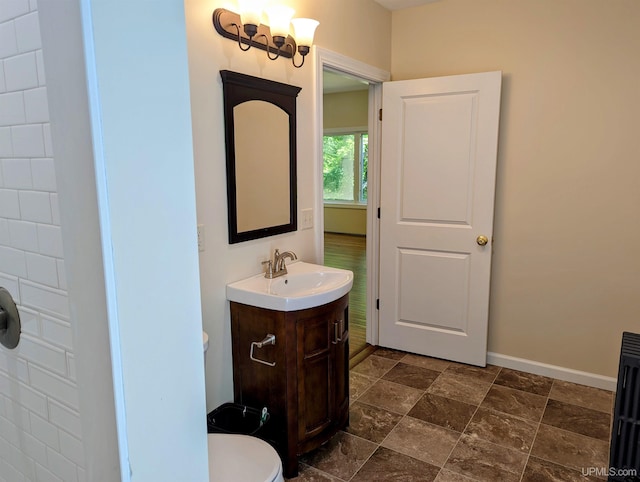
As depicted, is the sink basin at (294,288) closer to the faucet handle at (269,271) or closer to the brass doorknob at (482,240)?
the faucet handle at (269,271)

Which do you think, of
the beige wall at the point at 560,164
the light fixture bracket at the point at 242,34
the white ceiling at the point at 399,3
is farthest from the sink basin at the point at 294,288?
the white ceiling at the point at 399,3

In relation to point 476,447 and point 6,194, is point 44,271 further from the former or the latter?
point 476,447

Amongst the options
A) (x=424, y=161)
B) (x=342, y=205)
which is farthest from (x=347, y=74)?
(x=342, y=205)

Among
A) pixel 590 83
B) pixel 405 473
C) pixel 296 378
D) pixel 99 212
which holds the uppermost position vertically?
pixel 590 83

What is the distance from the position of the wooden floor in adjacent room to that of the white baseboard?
3.40ft

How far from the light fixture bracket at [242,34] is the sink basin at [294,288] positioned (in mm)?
1160

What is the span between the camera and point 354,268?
6.14 meters

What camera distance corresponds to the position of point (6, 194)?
0.94m

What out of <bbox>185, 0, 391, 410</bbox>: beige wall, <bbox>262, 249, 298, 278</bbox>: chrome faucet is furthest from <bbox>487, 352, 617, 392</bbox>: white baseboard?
<bbox>262, 249, 298, 278</bbox>: chrome faucet

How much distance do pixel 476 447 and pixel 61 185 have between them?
230 cm

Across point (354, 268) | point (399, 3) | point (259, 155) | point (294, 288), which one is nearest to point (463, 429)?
point (294, 288)

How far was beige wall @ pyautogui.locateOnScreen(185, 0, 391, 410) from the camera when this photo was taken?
1.91m

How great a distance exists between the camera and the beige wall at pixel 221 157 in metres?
1.91

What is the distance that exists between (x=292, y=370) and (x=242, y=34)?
1.59m
